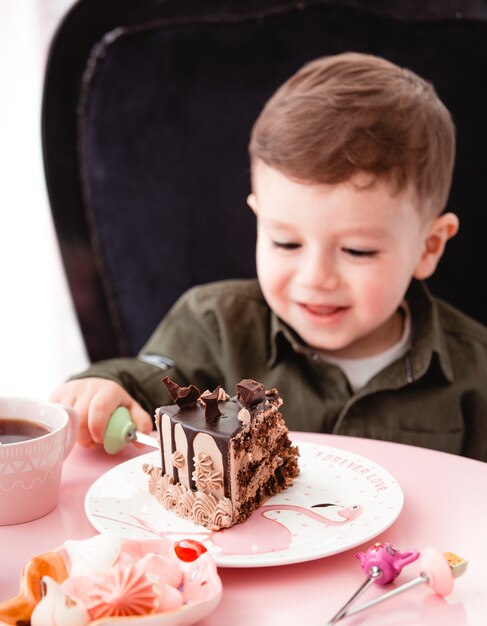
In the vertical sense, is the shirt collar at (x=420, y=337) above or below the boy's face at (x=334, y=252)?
below

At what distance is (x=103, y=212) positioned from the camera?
5.65 ft

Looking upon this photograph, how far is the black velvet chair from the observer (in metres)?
1.60

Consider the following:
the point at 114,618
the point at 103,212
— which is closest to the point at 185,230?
the point at 103,212

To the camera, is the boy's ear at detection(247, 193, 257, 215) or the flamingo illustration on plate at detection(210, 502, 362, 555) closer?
the flamingo illustration on plate at detection(210, 502, 362, 555)

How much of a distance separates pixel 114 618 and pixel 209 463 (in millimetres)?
251

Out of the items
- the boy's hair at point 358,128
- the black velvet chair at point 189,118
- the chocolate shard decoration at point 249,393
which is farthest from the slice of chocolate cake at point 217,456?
the black velvet chair at point 189,118

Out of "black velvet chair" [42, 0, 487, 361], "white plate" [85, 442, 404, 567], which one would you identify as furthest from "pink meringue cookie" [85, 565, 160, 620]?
"black velvet chair" [42, 0, 487, 361]

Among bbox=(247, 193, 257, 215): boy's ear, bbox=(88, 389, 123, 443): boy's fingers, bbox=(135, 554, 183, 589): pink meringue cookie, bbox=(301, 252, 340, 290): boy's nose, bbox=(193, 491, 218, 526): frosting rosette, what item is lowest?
bbox=(193, 491, 218, 526): frosting rosette

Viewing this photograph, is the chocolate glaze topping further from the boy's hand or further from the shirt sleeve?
the shirt sleeve

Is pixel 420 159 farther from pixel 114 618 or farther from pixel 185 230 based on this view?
A: pixel 114 618

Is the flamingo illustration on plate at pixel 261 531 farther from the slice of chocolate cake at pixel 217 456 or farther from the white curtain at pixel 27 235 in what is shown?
the white curtain at pixel 27 235

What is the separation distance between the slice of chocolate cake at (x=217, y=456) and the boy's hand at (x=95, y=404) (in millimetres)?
183

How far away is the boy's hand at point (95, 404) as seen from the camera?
1079 millimetres

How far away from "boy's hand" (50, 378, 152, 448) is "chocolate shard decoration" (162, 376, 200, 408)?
0.20 m
